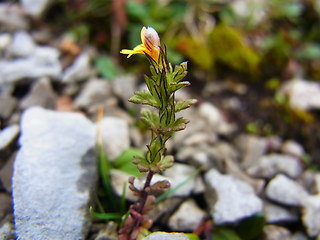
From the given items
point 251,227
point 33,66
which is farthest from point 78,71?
point 251,227

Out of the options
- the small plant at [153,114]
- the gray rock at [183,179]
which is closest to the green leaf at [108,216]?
the small plant at [153,114]

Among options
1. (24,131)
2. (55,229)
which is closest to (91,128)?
(24,131)

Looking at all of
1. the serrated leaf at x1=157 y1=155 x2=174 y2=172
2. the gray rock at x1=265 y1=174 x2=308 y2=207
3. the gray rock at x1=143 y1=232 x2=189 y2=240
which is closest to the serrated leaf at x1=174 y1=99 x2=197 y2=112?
the serrated leaf at x1=157 y1=155 x2=174 y2=172

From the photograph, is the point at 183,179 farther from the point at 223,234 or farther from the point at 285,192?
the point at 285,192

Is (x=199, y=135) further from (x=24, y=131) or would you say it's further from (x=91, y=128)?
(x=24, y=131)

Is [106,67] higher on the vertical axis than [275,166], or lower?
higher

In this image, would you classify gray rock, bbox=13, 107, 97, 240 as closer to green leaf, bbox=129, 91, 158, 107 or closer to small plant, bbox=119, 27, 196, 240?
small plant, bbox=119, 27, 196, 240
